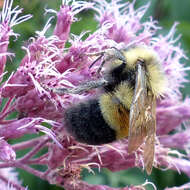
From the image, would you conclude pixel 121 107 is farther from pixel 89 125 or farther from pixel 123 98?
pixel 89 125

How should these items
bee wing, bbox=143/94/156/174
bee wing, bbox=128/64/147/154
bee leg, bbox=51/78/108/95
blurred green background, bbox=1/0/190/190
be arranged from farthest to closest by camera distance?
blurred green background, bbox=1/0/190/190 < bee leg, bbox=51/78/108/95 < bee wing, bbox=143/94/156/174 < bee wing, bbox=128/64/147/154

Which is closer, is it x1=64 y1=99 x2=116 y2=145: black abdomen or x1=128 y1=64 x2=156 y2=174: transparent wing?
x1=128 y1=64 x2=156 y2=174: transparent wing

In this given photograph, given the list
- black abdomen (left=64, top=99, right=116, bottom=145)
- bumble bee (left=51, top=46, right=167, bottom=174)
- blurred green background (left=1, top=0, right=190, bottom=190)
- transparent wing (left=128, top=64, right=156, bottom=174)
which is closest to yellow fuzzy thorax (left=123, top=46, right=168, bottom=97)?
bumble bee (left=51, top=46, right=167, bottom=174)

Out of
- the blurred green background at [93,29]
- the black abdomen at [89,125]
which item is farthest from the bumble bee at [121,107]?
the blurred green background at [93,29]

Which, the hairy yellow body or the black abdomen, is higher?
the hairy yellow body

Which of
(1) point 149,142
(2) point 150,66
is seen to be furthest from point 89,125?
(2) point 150,66

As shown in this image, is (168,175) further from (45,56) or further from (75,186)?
(45,56)

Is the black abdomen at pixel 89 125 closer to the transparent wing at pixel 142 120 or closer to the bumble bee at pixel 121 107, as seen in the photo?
the bumble bee at pixel 121 107

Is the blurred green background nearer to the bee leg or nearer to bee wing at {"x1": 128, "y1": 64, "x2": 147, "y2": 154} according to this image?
the bee leg
